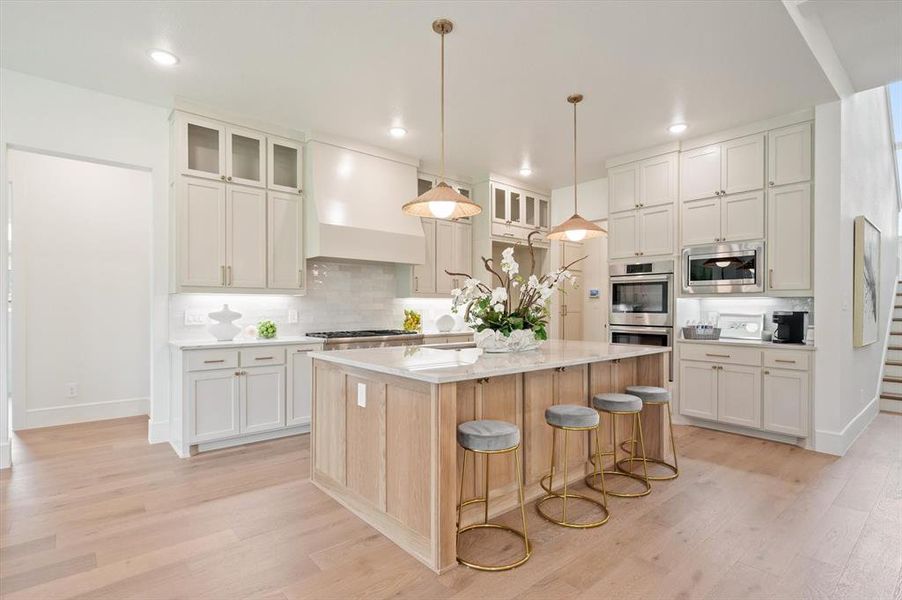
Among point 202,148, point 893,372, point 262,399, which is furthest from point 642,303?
point 202,148

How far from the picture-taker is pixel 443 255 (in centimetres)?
583

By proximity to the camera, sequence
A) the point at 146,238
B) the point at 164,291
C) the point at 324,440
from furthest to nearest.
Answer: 1. the point at 146,238
2. the point at 164,291
3. the point at 324,440

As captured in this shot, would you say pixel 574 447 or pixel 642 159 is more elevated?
pixel 642 159

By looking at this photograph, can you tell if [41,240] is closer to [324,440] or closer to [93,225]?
[93,225]

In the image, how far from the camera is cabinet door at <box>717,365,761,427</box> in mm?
4223

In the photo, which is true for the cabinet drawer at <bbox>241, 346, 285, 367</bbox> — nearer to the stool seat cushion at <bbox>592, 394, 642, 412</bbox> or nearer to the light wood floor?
the light wood floor

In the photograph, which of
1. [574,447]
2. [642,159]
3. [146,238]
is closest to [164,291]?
[146,238]

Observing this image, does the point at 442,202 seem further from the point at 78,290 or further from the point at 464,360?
the point at 78,290

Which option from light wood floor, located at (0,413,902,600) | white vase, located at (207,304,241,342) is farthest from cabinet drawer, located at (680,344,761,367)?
white vase, located at (207,304,241,342)

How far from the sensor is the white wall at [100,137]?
11.4 ft

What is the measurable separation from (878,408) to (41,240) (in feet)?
30.2

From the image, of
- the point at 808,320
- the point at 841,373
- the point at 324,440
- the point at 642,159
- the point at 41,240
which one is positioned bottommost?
the point at 324,440

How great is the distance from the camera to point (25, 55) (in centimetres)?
322

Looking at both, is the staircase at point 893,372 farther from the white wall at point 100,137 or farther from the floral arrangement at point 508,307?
the white wall at point 100,137
